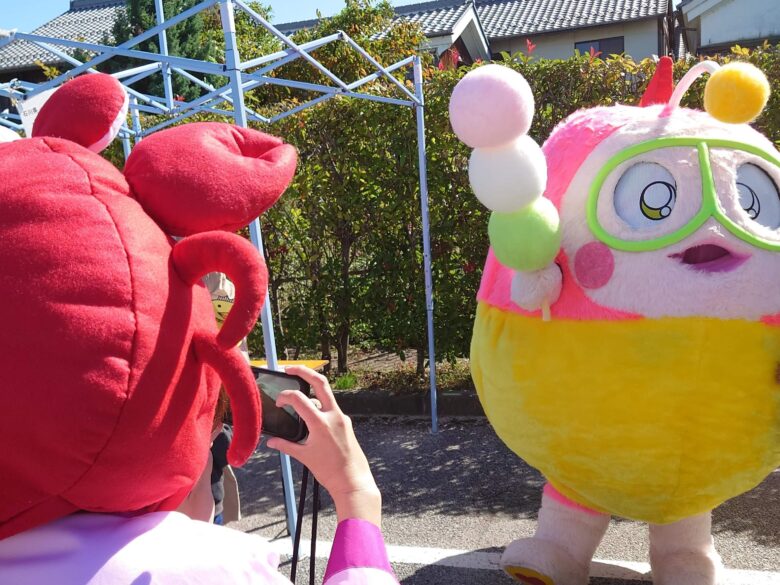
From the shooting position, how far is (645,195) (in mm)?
2109

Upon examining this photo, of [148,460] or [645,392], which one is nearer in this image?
[148,460]

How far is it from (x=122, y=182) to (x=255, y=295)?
13.0 inches

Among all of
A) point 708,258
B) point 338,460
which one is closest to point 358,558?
point 338,460

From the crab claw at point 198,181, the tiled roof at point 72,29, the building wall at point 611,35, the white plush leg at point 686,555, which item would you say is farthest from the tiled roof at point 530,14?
the crab claw at point 198,181

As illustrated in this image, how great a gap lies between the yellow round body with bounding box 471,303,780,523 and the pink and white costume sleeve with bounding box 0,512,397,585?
3.73 feet

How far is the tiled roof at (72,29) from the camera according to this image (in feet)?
73.5

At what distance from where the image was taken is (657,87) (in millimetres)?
2654

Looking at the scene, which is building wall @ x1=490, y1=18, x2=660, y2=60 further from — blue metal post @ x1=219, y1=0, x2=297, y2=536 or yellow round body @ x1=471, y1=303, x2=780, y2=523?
yellow round body @ x1=471, y1=303, x2=780, y2=523

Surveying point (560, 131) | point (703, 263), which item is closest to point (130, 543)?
point (703, 263)

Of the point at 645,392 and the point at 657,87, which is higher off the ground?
the point at 657,87

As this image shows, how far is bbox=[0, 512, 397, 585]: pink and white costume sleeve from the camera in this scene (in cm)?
103

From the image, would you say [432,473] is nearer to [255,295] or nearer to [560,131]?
[560,131]

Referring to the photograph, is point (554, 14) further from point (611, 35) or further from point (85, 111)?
point (85, 111)

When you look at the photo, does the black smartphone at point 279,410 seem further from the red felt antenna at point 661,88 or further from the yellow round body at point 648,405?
the red felt antenna at point 661,88
